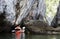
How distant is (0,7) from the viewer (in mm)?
19250

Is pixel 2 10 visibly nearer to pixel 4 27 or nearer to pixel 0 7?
pixel 0 7

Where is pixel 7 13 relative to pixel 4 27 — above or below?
above

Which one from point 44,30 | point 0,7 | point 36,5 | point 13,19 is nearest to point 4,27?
point 13,19

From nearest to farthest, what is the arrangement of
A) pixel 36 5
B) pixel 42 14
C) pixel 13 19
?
pixel 13 19 → pixel 36 5 → pixel 42 14

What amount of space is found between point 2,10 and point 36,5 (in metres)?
8.34

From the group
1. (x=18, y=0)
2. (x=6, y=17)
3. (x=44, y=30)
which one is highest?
(x=18, y=0)

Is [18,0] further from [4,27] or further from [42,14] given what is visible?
[42,14]

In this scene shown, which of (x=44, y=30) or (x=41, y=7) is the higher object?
(x=41, y=7)

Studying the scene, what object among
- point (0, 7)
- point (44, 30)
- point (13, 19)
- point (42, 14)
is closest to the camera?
point (0, 7)

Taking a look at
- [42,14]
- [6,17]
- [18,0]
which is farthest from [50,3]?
[6,17]

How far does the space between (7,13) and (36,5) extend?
7.60m

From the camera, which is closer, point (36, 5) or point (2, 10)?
point (2, 10)

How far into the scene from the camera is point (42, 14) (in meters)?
29.2

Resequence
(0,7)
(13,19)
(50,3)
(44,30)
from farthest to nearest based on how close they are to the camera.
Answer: (50,3), (44,30), (13,19), (0,7)
